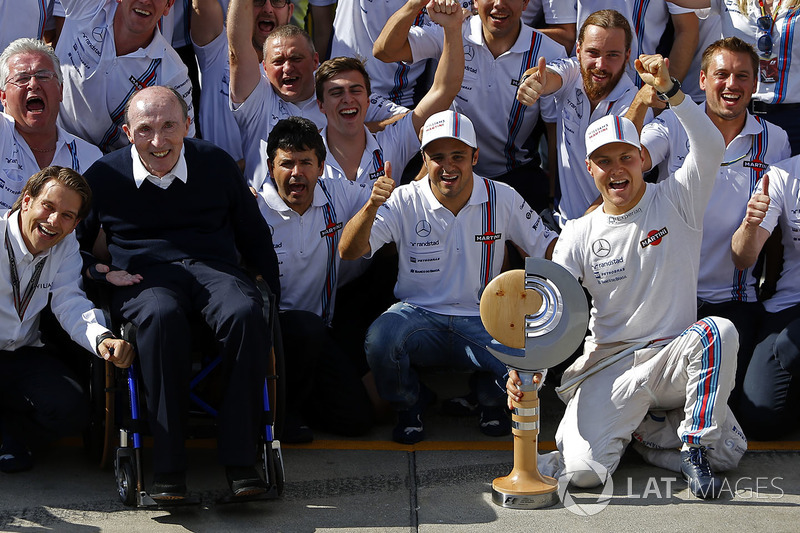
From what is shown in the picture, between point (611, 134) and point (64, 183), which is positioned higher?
point (611, 134)

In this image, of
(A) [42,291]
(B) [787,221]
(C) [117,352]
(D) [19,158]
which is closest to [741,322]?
(B) [787,221]

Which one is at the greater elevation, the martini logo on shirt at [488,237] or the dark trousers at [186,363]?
the martini logo on shirt at [488,237]

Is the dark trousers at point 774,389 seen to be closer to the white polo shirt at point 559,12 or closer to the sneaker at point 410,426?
the sneaker at point 410,426

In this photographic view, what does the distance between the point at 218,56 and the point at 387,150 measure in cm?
118

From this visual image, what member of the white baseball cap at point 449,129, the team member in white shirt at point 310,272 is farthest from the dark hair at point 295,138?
the white baseball cap at point 449,129

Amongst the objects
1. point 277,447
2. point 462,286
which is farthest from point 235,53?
point 277,447

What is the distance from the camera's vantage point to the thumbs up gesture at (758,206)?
→ 5203mm

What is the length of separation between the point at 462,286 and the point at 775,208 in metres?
1.66

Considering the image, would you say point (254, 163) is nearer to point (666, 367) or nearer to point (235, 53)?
point (235, 53)

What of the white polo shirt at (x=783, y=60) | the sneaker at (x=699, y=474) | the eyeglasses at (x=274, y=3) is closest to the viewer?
the sneaker at (x=699, y=474)

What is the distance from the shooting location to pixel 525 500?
4371 millimetres

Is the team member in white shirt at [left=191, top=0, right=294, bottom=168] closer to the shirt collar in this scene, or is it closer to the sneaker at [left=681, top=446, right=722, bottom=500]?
the shirt collar

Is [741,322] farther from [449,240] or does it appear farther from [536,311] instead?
[536,311]

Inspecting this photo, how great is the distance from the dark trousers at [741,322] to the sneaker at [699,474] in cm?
84
